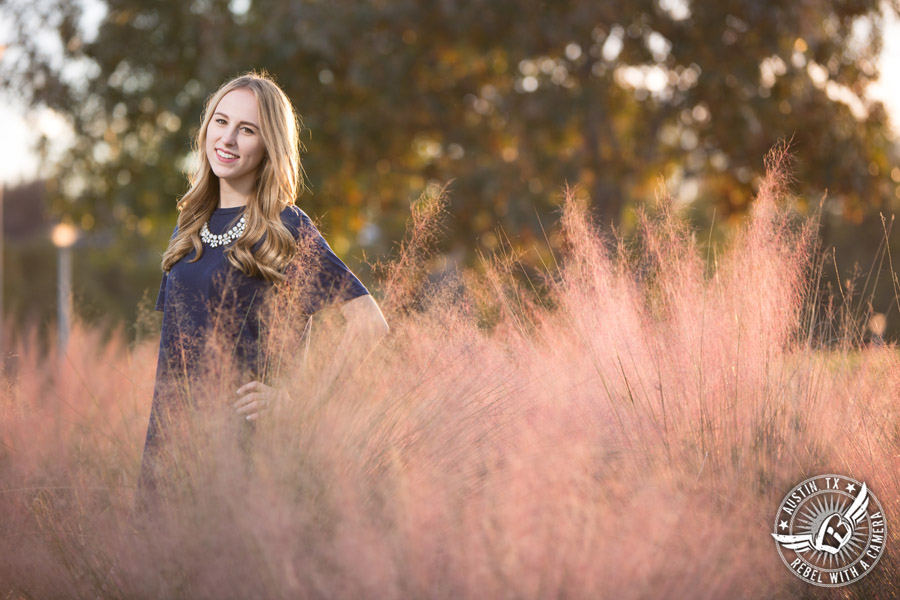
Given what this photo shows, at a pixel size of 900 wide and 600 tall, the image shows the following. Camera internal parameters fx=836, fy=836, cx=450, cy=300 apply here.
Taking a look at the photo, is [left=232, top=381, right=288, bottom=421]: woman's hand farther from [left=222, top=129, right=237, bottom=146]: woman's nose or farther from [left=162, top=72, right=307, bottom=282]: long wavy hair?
[left=222, top=129, right=237, bottom=146]: woman's nose

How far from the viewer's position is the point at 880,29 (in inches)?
385

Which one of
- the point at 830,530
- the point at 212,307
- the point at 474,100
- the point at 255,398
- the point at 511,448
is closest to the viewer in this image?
the point at 255,398

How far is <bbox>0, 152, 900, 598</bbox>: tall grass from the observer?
190 cm

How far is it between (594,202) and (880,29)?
3891mm

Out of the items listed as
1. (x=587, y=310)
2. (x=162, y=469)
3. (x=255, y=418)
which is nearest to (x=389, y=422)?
(x=255, y=418)

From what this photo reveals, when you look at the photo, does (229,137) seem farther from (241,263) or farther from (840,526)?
(840,526)

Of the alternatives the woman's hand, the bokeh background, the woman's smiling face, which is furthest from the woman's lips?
the bokeh background

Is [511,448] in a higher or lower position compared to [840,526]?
higher

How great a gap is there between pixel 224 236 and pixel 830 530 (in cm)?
199

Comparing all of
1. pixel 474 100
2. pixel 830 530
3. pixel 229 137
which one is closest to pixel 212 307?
pixel 229 137

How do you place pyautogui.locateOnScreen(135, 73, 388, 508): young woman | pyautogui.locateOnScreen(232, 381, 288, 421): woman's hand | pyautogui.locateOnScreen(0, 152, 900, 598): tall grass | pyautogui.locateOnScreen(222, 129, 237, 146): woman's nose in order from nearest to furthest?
pyautogui.locateOnScreen(0, 152, 900, 598): tall grass → pyautogui.locateOnScreen(232, 381, 288, 421): woman's hand → pyautogui.locateOnScreen(135, 73, 388, 508): young woman → pyautogui.locateOnScreen(222, 129, 237, 146): woman's nose

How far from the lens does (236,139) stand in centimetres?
241

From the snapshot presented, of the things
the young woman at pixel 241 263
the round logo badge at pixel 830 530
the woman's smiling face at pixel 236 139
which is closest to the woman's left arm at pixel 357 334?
the young woman at pixel 241 263

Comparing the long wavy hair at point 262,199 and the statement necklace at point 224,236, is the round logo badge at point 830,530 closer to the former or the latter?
the long wavy hair at point 262,199
